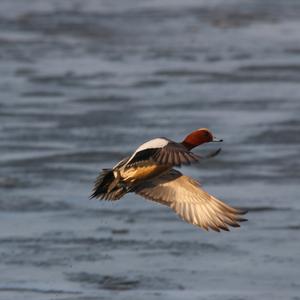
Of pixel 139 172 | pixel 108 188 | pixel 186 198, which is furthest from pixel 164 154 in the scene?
pixel 186 198

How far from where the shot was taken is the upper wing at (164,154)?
700cm

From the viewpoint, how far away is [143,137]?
13.5 metres

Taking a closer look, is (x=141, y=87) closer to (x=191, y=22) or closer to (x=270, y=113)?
(x=270, y=113)

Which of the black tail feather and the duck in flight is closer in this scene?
the duck in flight

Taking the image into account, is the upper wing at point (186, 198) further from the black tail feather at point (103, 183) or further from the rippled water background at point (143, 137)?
the rippled water background at point (143, 137)

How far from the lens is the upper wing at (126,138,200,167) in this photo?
275 inches

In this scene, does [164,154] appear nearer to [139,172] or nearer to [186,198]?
Answer: [139,172]

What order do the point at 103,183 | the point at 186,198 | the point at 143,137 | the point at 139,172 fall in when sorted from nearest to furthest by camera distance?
1. the point at 139,172
2. the point at 103,183
3. the point at 186,198
4. the point at 143,137

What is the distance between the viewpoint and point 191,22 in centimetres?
2234

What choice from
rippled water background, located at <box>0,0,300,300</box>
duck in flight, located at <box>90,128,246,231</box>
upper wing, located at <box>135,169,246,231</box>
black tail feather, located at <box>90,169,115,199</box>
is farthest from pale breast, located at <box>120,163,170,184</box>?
rippled water background, located at <box>0,0,300,300</box>

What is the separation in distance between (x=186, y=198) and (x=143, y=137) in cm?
551

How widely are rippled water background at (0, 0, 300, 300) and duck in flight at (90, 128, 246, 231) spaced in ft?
2.94

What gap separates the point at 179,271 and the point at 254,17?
1362 centimetres

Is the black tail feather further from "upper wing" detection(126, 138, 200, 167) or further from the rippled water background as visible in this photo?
the rippled water background
